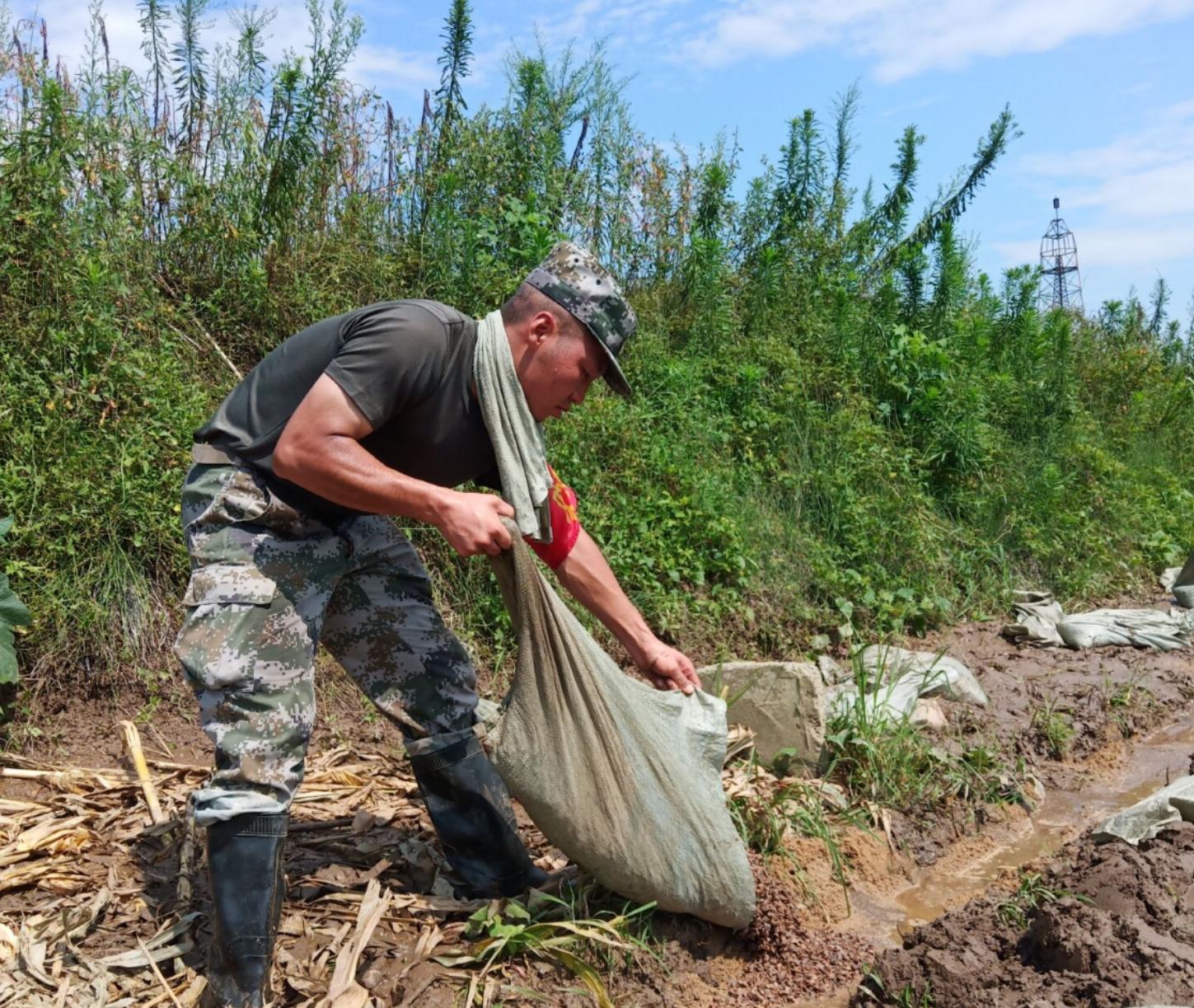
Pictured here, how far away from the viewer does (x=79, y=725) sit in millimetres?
4375

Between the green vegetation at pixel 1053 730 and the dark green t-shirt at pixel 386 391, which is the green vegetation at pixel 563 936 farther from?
the green vegetation at pixel 1053 730

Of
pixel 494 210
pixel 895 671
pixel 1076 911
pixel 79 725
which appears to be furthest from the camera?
pixel 494 210

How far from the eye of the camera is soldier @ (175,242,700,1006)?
8.52ft

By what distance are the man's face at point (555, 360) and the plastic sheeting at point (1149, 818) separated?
7.69 ft

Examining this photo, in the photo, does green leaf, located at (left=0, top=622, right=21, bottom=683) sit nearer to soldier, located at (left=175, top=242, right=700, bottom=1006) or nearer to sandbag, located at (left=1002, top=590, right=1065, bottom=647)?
soldier, located at (left=175, top=242, right=700, bottom=1006)

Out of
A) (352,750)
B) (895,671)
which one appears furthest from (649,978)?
(895,671)

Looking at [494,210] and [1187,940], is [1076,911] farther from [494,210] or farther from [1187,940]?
[494,210]

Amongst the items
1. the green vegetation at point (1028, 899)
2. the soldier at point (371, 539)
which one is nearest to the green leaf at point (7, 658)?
Result: the soldier at point (371, 539)

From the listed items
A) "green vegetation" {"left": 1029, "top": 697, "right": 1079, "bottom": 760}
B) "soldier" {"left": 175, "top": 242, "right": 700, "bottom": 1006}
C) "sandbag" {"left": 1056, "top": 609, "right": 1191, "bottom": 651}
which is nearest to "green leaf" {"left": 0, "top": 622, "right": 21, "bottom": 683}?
"soldier" {"left": 175, "top": 242, "right": 700, "bottom": 1006}

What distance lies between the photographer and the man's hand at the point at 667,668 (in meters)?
3.14

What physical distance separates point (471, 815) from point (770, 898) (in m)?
0.90

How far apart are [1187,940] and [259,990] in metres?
2.40

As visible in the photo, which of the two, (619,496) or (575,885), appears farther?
(619,496)

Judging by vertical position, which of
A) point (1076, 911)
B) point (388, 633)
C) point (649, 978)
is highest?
point (388, 633)
